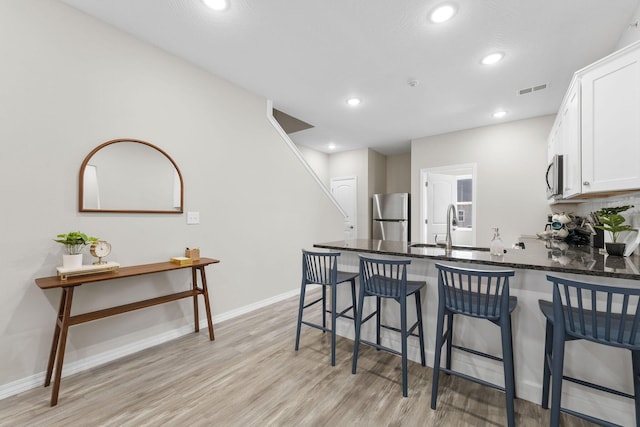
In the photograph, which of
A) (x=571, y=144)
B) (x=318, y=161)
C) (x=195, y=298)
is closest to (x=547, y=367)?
(x=571, y=144)

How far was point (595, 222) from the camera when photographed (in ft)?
8.18

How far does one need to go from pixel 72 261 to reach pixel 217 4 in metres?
2.17

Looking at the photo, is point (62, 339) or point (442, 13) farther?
point (442, 13)

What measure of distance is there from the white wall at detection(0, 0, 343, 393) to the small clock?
0.57ft

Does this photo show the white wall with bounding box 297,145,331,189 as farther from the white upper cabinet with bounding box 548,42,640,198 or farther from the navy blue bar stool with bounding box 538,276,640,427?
the navy blue bar stool with bounding box 538,276,640,427

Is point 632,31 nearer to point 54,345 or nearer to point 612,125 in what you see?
point 612,125

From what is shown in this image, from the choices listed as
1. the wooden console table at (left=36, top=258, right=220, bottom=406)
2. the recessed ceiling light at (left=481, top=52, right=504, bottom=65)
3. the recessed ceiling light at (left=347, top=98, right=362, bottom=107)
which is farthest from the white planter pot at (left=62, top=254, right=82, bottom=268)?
the recessed ceiling light at (left=481, top=52, right=504, bottom=65)

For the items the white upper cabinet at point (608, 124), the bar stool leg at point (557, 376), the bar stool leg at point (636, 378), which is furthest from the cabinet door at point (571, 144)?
the bar stool leg at point (557, 376)

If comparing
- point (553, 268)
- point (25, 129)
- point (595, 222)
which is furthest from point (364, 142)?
point (25, 129)

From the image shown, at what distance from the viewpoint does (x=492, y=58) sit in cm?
268

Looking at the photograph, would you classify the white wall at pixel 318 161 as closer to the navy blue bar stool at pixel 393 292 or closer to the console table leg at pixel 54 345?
the navy blue bar stool at pixel 393 292

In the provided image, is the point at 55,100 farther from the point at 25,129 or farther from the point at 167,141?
the point at 167,141

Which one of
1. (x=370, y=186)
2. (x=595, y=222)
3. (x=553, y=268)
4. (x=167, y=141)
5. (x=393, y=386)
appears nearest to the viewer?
(x=553, y=268)

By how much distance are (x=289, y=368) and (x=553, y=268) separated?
1.95 meters
